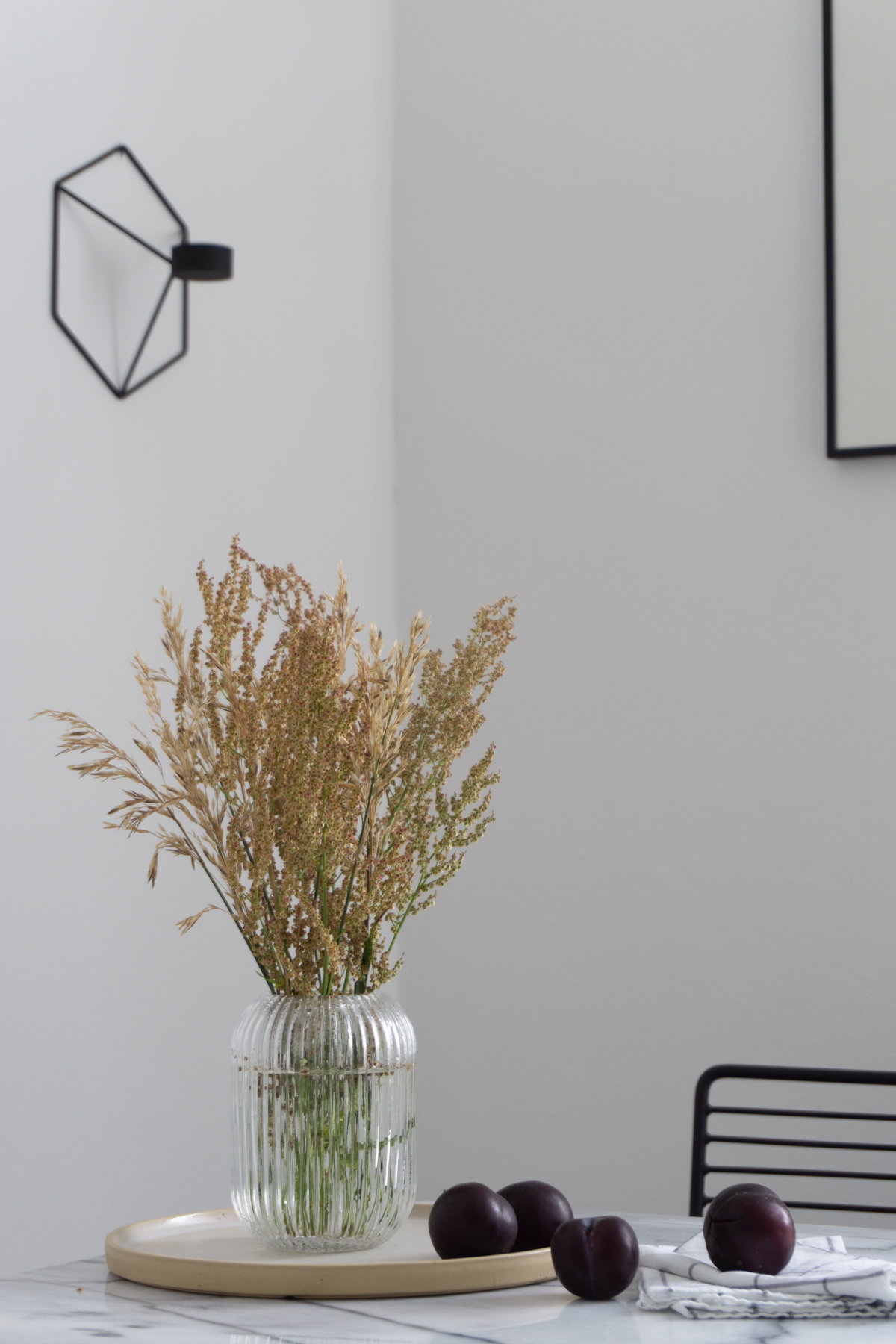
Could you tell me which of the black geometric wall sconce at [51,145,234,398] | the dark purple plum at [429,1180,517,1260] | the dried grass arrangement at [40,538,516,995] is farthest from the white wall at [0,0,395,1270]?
the dark purple plum at [429,1180,517,1260]

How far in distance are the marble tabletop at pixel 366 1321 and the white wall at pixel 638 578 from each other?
100 cm

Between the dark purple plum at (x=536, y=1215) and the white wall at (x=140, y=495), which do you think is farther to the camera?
the white wall at (x=140, y=495)

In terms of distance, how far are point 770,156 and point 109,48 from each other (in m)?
0.89

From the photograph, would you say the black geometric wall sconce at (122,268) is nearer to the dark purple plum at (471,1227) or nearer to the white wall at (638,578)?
the white wall at (638,578)

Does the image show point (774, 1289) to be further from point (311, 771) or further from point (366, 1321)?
point (311, 771)

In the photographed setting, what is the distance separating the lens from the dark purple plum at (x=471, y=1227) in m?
0.94

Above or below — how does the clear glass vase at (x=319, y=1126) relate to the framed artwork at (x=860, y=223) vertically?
below

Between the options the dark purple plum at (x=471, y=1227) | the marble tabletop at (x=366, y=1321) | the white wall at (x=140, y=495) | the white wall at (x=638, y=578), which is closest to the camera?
the marble tabletop at (x=366, y=1321)

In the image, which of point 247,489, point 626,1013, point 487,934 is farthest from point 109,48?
point 626,1013

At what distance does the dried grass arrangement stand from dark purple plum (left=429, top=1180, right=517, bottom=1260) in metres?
0.16

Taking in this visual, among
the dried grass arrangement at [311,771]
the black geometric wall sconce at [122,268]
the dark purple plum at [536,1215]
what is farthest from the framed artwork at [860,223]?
the dark purple plum at [536,1215]

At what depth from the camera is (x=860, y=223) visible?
1891 mm

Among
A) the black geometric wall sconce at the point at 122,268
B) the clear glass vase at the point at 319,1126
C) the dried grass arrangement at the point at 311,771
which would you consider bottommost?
the clear glass vase at the point at 319,1126

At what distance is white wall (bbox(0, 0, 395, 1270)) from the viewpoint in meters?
1.47
